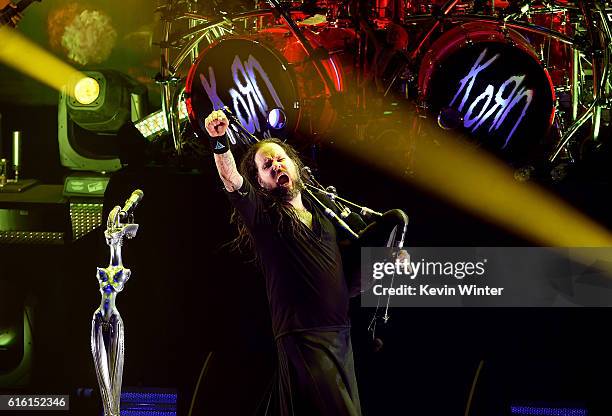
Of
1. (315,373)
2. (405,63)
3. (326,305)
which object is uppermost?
(405,63)

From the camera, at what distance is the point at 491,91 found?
4.35m

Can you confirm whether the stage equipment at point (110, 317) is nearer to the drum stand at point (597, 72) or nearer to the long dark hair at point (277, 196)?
the long dark hair at point (277, 196)

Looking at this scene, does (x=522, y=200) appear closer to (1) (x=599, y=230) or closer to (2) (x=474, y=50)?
(1) (x=599, y=230)

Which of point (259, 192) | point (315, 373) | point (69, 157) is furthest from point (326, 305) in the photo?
point (69, 157)

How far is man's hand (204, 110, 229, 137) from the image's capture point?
10.9ft

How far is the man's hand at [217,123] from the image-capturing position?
333 centimetres

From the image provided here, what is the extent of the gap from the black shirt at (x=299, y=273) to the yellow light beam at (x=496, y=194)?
0.85 meters

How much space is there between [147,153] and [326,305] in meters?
1.59

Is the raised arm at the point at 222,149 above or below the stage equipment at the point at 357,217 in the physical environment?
above

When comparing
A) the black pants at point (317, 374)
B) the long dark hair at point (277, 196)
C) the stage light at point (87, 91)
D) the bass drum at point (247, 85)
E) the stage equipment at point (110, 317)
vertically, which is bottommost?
the black pants at point (317, 374)

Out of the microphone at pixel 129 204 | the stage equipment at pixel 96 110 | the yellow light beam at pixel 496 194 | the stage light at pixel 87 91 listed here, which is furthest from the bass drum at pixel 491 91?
the stage light at pixel 87 91

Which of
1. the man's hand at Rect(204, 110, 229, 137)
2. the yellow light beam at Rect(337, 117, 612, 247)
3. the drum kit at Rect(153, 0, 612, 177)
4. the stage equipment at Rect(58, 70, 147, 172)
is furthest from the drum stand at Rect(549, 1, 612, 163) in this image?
the stage equipment at Rect(58, 70, 147, 172)

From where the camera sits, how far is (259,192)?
Answer: 12.9ft

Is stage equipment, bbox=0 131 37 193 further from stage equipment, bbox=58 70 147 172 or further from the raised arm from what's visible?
the raised arm
